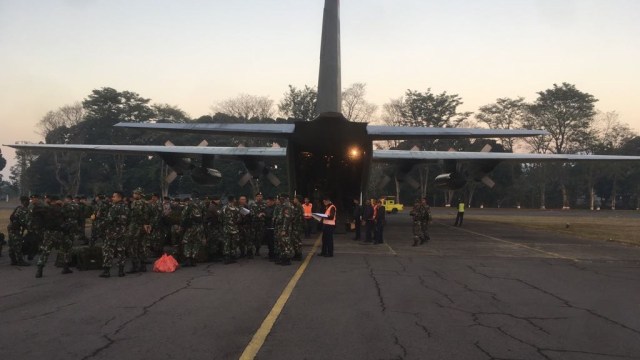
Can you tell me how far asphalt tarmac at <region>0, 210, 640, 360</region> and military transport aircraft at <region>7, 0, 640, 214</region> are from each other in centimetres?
575

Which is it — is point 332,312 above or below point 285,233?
below

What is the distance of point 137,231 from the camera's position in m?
10.7

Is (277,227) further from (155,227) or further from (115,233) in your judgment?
(115,233)

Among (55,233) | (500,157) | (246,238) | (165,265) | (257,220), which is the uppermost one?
(500,157)

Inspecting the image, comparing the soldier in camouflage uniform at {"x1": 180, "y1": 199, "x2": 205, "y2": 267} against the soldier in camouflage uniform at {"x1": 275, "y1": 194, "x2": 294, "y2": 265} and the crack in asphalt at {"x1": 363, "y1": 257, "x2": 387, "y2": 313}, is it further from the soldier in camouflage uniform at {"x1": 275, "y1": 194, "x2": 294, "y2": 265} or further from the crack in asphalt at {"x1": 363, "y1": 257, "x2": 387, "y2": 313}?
the crack in asphalt at {"x1": 363, "y1": 257, "x2": 387, "y2": 313}

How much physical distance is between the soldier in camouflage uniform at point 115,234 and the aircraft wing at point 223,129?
5790 mm

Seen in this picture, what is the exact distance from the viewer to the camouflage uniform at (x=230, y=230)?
12.0 metres

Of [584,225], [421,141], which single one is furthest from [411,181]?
[421,141]

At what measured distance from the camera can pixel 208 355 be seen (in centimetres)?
496

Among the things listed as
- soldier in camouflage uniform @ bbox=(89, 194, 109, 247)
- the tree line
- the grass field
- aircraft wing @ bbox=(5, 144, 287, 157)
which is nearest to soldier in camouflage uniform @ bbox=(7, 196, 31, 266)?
soldier in camouflage uniform @ bbox=(89, 194, 109, 247)

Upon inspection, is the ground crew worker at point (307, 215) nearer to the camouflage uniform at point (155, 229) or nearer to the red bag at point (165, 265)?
the camouflage uniform at point (155, 229)

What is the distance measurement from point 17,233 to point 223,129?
6.75m

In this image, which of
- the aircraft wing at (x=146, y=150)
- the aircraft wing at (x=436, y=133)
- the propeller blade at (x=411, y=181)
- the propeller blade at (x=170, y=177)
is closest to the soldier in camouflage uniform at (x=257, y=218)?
the aircraft wing at (x=436, y=133)

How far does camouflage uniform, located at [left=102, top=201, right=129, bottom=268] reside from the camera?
33.4 feet
